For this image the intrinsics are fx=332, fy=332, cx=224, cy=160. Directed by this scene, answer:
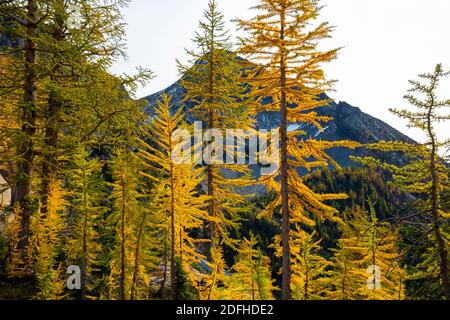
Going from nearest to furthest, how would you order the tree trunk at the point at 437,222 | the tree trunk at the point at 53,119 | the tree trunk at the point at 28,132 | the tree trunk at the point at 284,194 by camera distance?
the tree trunk at the point at 437,222, the tree trunk at the point at 284,194, the tree trunk at the point at 28,132, the tree trunk at the point at 53,119

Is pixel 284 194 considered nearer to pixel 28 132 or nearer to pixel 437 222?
pixel 437 222

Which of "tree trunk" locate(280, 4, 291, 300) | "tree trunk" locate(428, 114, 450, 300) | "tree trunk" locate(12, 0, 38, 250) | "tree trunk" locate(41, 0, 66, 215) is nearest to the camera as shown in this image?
"tree trunk" locate(428, 114, 450, 300)

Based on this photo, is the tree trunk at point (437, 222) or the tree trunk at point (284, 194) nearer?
the tree trunk at point (437, 222)

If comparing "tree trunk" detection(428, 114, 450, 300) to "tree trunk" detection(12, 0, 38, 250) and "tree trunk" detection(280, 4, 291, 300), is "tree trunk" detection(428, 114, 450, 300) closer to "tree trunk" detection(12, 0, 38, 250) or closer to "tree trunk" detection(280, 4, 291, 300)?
"tree trunk" detection(280, 4, 291, 300)

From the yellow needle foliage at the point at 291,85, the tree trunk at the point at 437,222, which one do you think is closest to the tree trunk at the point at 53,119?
the yellow needle foliage at the point at 291,85

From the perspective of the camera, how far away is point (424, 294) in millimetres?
10109

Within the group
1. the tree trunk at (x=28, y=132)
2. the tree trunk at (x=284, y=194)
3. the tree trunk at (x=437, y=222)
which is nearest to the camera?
the tree trunk at (x=437, y=222)

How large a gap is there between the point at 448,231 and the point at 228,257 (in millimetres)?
67415

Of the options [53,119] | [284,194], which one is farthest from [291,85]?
[53,119]

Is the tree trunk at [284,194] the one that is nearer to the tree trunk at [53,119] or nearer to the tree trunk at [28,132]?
the tree trunk at [53,119]

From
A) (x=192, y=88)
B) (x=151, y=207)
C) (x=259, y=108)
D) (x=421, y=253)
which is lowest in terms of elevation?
(x=421, y=253)

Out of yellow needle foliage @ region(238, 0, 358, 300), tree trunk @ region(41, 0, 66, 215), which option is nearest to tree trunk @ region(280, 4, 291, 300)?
yellow needle foliage @ region(238, 0, 358, 300)
